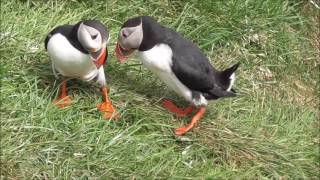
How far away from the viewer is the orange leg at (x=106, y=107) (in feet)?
14.6

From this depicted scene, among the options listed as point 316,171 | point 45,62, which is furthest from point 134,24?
point 316,171

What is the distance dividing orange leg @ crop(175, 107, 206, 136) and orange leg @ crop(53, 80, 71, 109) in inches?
30.4

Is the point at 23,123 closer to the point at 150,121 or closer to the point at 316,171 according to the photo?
the point at 150,121

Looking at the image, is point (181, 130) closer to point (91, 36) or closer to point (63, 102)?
point (63, 102)

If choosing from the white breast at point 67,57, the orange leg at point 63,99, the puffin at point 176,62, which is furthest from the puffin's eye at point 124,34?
the orange leg at point 63,99

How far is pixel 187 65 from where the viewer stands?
4410 millimetres

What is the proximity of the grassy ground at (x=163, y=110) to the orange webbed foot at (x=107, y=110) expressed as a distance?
0.04 m

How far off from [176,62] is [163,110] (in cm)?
44

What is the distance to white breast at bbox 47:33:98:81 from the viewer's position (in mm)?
4203

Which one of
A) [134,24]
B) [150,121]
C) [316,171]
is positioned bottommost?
[316,171]

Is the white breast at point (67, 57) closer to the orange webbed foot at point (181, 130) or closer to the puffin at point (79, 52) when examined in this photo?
the puffin at point (79, 52)

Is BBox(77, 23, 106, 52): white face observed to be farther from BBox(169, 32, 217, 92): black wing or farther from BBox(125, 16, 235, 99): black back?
BBox(169, 32, 217, 92): black wing

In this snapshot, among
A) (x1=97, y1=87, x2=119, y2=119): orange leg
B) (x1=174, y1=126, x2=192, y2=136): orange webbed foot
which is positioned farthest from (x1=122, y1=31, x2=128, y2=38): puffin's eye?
(x1=174, y1=126, x2=192, y2=136): orange webbed foot

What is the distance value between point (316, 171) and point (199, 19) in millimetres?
1748
